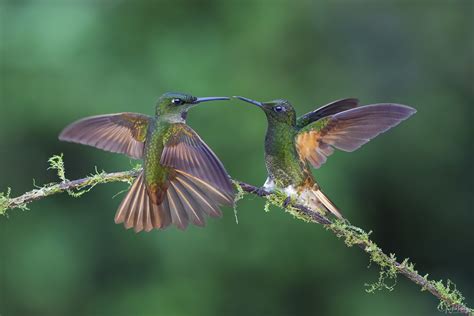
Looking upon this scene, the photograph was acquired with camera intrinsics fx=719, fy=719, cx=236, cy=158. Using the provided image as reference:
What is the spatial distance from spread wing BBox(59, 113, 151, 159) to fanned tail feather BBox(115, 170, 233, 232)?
20cm

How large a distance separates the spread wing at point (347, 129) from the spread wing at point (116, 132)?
815 mm

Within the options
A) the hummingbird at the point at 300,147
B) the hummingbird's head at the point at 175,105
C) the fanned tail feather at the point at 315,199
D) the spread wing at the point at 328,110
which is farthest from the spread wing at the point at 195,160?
the spread wing at the point at 328,110

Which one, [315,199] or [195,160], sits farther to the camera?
[315,199]

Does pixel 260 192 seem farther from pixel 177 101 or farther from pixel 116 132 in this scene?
pixel 116 132

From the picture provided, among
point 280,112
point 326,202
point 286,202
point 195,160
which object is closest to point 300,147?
point 280,112

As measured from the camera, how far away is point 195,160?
307cm

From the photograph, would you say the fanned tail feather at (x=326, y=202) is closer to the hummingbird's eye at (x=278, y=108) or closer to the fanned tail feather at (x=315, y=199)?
the fanned tail feather at (x=315, y=199)

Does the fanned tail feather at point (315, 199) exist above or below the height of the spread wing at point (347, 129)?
below

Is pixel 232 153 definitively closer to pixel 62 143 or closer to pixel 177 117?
pixel 62 143

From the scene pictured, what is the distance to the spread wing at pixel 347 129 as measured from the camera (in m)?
3.25

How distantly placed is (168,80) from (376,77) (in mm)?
2229

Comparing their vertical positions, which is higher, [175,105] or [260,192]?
[175,105]

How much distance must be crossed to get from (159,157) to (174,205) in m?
0.24

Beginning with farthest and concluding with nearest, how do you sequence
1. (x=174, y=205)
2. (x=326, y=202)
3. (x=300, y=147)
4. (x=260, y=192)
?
1. (x=300, y=147)
2. (x=326, y=202)
3. (x=174, y=205)
4. (x=260, y=192)
